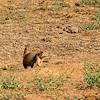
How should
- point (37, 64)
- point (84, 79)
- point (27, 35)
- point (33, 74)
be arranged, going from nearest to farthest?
point (84, 79) < point (33, 74) < point (37, 64) < point (27, 35)

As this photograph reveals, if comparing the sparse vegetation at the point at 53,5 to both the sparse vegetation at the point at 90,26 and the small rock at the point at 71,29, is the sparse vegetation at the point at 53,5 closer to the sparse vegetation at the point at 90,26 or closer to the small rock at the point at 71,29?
the sparse vegetation at the point at 90,26

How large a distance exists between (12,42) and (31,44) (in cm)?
49

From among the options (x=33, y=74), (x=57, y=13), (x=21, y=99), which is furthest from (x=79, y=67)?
(x=57, y=13)

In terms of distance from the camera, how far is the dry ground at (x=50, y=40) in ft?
26.8

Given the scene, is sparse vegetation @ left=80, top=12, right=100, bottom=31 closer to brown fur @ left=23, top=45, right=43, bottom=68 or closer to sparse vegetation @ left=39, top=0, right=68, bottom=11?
sparse vegetation @ left=39, top=0, right=68, bottom=11

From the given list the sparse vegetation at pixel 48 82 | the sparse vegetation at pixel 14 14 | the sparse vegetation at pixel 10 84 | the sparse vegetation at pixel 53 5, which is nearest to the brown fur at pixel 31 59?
the sparse vegetation at pixel 48 82

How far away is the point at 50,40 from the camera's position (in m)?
11.8

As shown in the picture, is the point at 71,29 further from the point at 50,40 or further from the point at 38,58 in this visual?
the point at 38,58

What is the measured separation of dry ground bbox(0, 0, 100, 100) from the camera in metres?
8.16

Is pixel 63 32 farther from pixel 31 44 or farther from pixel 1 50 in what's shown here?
pixel 1 50

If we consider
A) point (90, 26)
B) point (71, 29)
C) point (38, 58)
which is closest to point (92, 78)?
point (38, 58)

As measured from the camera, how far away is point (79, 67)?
9016 millimetres

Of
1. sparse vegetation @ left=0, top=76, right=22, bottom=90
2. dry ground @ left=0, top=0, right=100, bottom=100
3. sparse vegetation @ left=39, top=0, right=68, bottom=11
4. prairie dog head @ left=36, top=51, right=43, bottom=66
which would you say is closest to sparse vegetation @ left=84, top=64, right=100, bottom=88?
dry ground @ left=0, top=0, right=100, bottom=100

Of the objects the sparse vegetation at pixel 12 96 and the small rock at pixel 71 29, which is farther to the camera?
the small rock at pixel 71 29
